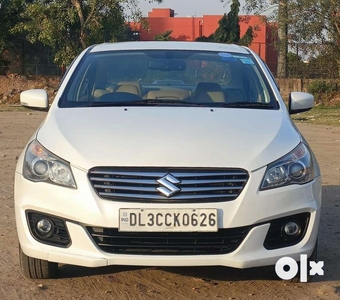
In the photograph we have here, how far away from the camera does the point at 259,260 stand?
3.90 metres

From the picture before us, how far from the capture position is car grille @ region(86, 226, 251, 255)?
384 centimetres

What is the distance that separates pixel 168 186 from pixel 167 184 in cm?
1

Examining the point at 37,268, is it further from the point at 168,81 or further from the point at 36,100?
the point at 168,81

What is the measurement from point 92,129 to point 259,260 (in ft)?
4.04

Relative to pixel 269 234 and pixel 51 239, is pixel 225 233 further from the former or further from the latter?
pixel 51 239

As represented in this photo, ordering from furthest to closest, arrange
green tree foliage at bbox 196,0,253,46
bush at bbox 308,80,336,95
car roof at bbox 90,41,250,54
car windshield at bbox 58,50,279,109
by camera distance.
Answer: green tree foliage at bbox 196,0,253,46 < bush at bbox 308,80,336,95 < car roof at bbox 90,41,250,54 < car windshield at bbox 58,50,279,109

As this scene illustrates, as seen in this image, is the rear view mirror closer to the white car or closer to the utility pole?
the white car

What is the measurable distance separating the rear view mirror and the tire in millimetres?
1779

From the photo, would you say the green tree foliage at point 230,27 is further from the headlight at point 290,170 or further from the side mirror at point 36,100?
the headlight at point 290,170

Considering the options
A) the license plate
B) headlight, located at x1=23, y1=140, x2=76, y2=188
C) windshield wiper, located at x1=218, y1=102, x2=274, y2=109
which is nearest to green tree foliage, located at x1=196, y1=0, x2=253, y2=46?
windshield wiper, located at x1=218, y1=102, x2=274, y2=109

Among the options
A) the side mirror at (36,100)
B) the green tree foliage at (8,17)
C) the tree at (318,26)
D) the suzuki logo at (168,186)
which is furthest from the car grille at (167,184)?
the green tree foliage at (8,17)

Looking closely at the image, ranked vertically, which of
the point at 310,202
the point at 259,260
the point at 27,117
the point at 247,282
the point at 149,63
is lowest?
the point at 27,117

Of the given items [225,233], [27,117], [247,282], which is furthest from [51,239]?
[27,117]

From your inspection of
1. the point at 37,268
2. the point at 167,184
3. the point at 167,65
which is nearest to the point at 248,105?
the point at 167,65
